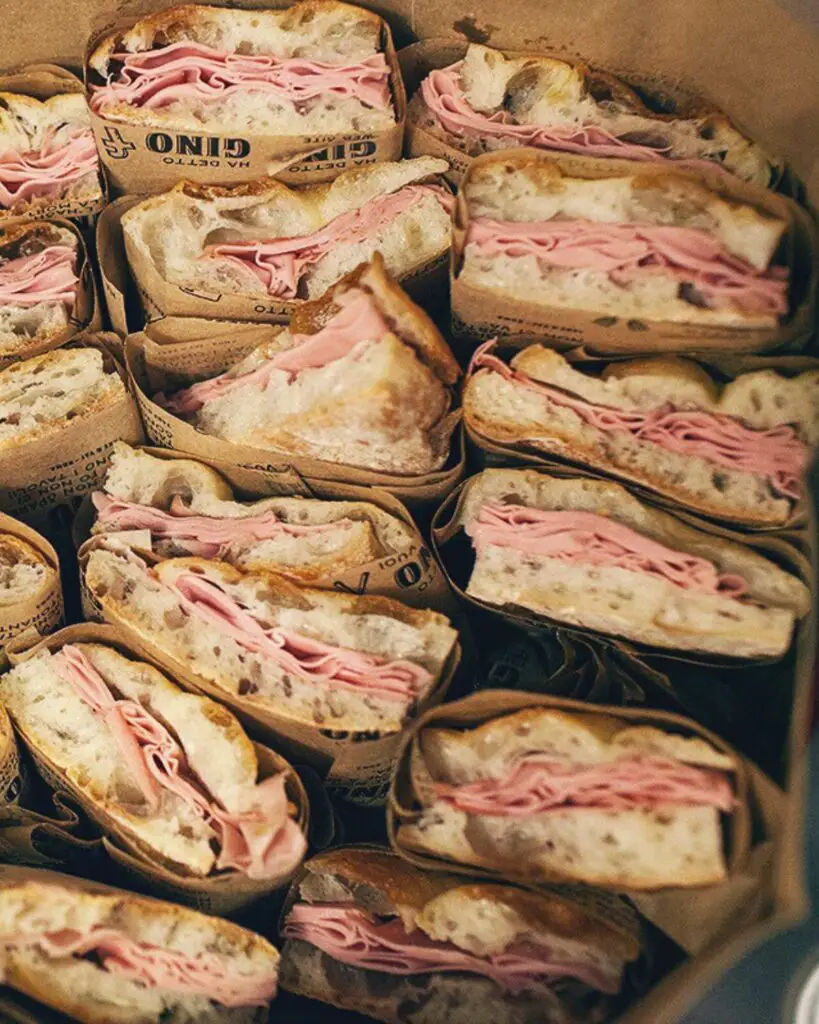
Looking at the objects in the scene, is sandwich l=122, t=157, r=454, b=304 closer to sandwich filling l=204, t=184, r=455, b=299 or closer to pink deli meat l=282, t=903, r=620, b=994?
sandwich filling l=204, t=184, r=455, b=299

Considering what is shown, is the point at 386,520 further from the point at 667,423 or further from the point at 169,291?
the point at 169,291

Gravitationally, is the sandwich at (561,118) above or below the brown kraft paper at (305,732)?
above

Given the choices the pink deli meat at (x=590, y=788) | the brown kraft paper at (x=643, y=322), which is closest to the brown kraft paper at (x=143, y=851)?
the pink deli meat at (x=590, y=788)

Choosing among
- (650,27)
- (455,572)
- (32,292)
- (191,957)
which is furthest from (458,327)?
(191,957)

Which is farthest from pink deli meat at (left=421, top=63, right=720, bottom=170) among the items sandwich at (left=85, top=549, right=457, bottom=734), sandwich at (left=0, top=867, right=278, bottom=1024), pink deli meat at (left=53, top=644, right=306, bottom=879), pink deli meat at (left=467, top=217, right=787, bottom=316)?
sandwich at (left=0, top=867, right=278, bottom=1024)

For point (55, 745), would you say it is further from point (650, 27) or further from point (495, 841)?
point (650, 27)

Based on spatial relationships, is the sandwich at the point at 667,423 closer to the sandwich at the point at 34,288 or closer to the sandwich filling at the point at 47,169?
the sandwich at the point at 34,288
